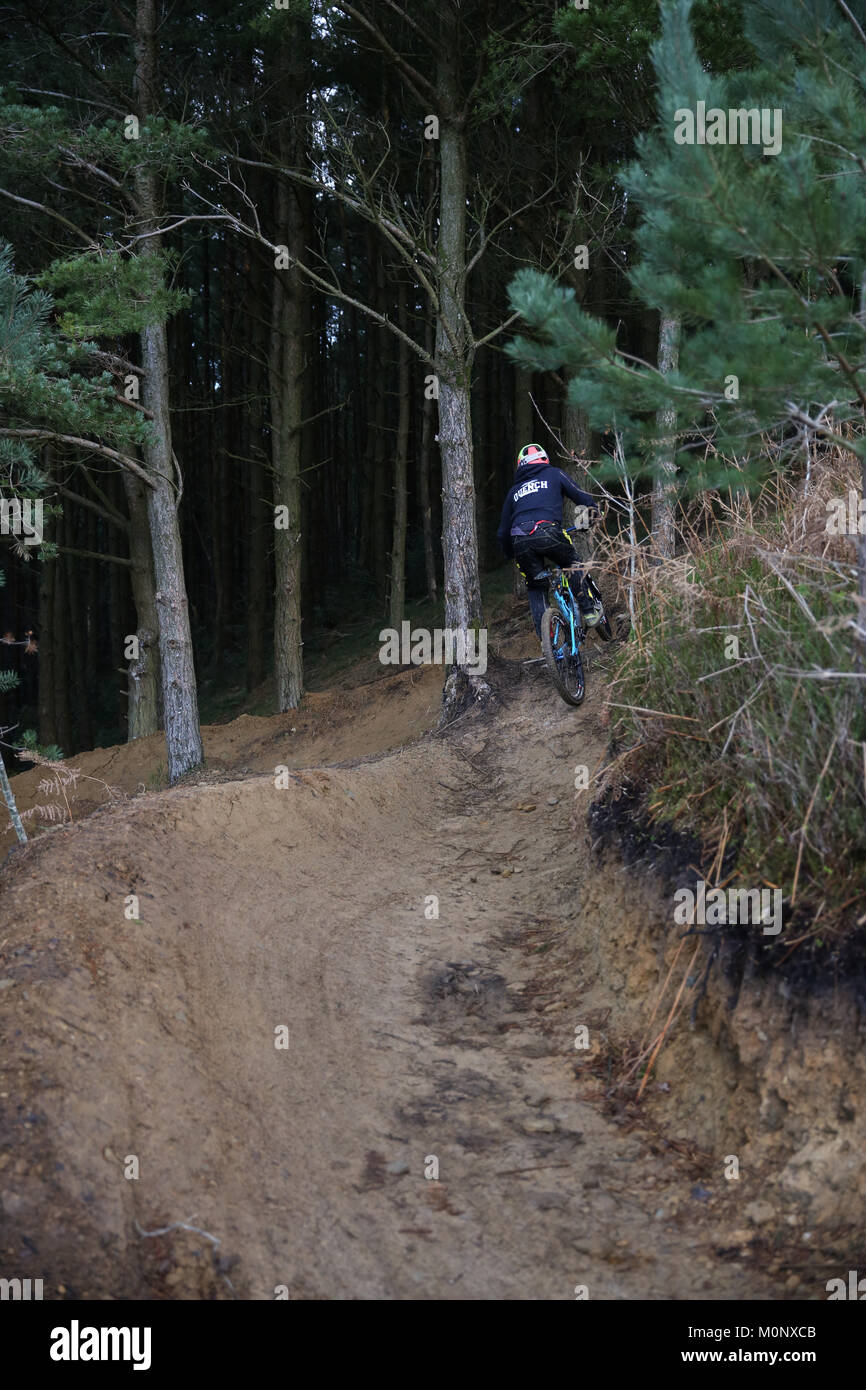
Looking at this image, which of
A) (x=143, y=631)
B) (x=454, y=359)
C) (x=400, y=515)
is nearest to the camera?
(x=454, y=359)

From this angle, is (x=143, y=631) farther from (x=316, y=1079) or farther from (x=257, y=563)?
(x=316, y=1079)

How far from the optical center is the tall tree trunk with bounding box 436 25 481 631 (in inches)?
432

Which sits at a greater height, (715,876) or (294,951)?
(715,876)

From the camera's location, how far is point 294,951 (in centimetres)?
568

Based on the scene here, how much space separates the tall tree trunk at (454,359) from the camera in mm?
10977

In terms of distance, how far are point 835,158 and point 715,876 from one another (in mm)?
3199

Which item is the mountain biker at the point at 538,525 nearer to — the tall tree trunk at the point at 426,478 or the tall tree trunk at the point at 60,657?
the tall tree trunk at the point at 426,478

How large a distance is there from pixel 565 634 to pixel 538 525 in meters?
1.01

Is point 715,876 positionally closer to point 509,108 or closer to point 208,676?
point 509,108

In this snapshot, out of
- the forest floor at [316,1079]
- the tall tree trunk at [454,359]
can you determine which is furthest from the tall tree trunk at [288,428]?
the forest floor at [316,1079]

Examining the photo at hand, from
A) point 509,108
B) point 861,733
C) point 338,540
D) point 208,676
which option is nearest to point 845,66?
point 861,733

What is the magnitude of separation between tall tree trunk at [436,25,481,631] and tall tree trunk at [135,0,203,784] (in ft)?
11.3

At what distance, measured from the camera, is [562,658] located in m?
8.99

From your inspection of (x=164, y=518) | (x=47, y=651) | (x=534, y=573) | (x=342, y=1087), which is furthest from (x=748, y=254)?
(x=47, y=651)
